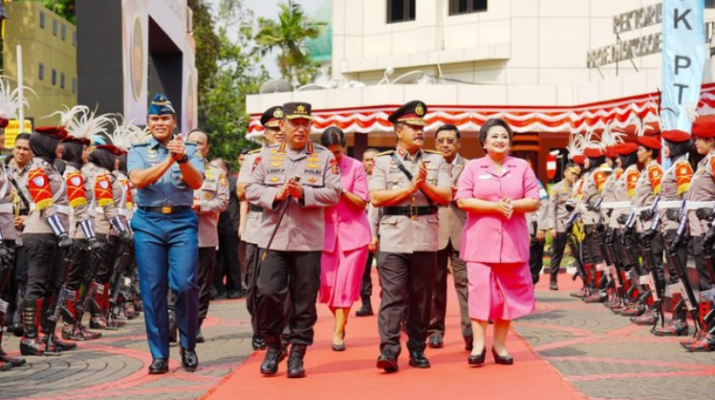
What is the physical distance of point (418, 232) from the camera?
9.86 meters

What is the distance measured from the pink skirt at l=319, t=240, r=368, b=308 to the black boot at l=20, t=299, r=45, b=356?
2609 millimetres

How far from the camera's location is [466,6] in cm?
3459

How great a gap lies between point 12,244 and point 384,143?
1061 inches

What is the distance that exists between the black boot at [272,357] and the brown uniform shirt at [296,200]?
0.75 metres

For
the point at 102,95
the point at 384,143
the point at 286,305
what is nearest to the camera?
the point at 286,305

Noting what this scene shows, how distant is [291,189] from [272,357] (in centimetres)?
138

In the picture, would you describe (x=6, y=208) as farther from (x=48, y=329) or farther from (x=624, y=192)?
(x=624, y=192)

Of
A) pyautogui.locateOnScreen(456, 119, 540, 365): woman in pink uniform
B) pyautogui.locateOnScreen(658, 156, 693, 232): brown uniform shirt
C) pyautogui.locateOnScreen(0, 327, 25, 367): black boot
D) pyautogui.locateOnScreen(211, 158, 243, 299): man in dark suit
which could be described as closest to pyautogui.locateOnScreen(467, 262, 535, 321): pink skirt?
pyautogui.locateOnScreen(456, 119, 540, 365): woman in pink uniform

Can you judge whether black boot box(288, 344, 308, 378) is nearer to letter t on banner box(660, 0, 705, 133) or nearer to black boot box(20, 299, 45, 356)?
black boot box(20, 299, 45, 356)

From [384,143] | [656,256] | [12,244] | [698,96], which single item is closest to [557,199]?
[698,96]

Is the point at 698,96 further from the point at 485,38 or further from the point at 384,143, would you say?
the point at 384,143

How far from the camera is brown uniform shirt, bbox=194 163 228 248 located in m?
11.7

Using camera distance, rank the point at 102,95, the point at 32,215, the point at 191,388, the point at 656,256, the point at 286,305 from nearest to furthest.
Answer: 1. the point at 191,388
2. the point at 286,305
3. the point at 32,215
4. the point at 656,256
5. the point at 102,95

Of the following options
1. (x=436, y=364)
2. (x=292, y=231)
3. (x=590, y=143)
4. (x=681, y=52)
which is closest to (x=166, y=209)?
(x=292, y=231)
